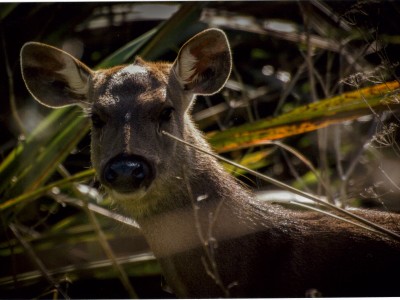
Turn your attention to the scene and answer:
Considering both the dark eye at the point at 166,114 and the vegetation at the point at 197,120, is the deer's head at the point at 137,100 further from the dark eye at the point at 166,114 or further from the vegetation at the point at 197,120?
the vegetation at the point at 197,120

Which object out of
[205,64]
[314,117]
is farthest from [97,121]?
[314,117]

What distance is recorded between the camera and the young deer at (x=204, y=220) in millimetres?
4117

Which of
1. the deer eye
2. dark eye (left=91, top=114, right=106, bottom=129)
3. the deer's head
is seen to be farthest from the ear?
dark eye (left=91, top=114, right=106, bottom=129)

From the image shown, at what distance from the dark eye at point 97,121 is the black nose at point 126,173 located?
355mm

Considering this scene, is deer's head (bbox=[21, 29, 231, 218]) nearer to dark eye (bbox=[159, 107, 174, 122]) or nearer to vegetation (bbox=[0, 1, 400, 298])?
dark eye (bbox=[159, 107, 174, 122])

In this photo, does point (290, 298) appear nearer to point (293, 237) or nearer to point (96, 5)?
point (293, 237)

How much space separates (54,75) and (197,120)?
156 centimetres

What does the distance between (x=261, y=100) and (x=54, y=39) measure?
5.12 feet

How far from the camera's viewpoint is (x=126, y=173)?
395 cm

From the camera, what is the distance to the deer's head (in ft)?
13.3

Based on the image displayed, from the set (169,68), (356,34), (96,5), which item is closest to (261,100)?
(356,34)

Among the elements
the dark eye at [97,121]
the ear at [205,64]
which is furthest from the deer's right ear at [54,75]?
the ear at [205,64]

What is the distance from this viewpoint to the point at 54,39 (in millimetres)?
5914

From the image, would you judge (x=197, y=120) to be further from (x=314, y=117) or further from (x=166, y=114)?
(x=166, y=114)
